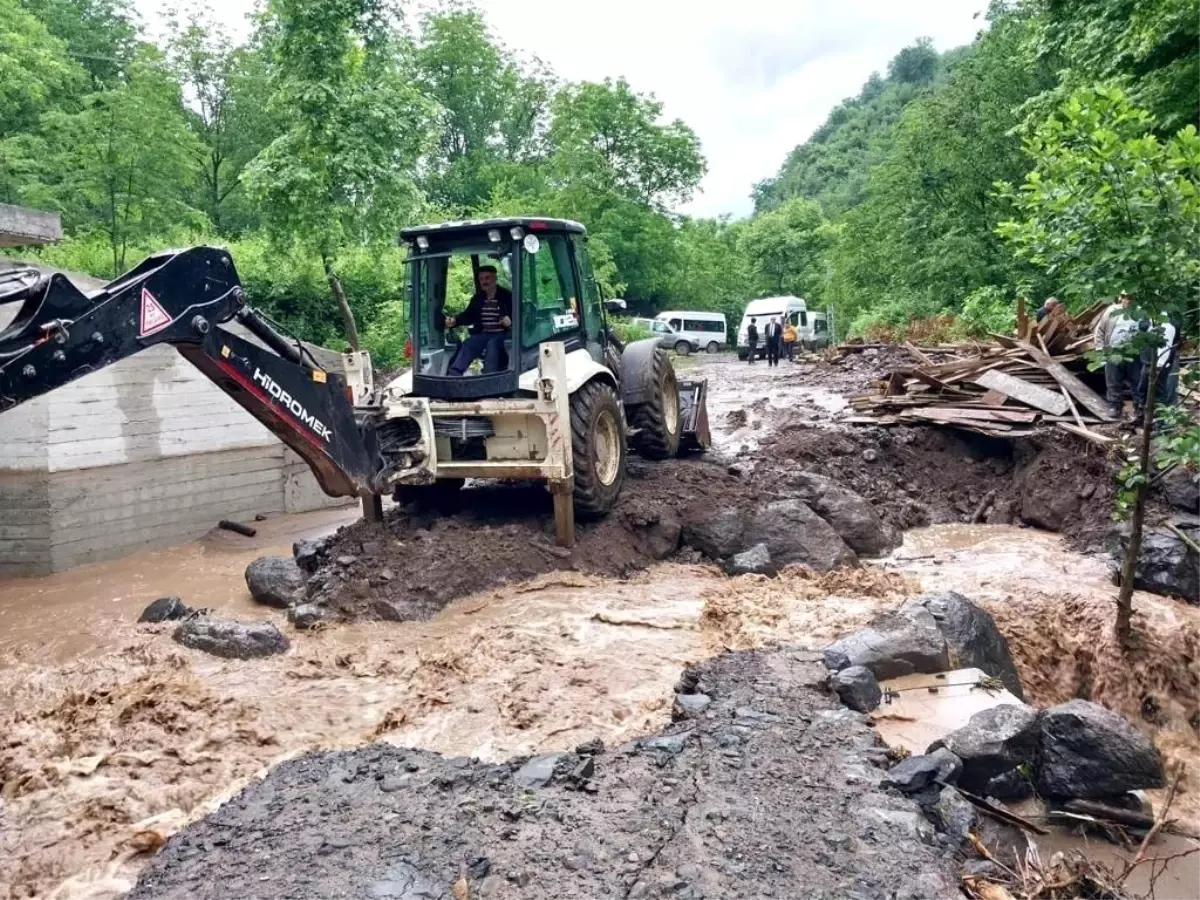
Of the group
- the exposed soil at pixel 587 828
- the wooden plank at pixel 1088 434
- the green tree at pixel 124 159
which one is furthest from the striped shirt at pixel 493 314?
the green tree at pixel 124 159

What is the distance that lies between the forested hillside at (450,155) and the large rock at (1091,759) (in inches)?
103

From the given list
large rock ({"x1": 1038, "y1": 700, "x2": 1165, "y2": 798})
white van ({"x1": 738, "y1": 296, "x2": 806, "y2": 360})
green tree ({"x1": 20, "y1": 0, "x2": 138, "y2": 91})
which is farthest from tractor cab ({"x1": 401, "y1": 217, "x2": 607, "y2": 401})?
green tree ({"x1": 20, "y1": 0, "x2": 138, "y2": 91})

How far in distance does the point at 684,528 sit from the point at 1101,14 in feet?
27.5

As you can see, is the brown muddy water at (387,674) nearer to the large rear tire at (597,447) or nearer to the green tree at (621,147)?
the large rear tire at (597,447)

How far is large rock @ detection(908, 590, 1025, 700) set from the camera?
5.90m

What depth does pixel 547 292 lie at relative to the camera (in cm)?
802

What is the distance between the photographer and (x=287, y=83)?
1159 centimetres

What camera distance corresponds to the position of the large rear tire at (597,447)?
7.75 m

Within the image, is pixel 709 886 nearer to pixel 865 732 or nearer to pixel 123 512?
pixel 865 732

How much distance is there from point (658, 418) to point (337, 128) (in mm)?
5982

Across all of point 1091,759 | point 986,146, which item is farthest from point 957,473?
point 986,146

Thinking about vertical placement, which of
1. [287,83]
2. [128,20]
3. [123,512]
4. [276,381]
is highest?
[128,20]

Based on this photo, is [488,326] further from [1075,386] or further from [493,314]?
[1075,386]

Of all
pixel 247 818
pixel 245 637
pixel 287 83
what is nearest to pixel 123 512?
pixel 245 637
